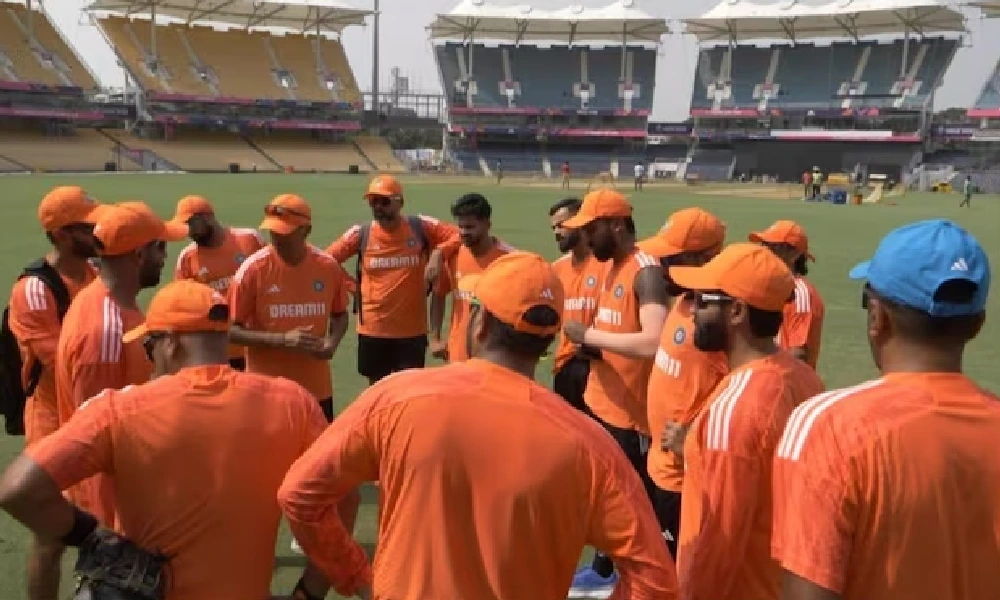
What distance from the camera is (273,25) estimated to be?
75.9 meters

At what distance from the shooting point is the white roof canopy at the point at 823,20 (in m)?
64.9

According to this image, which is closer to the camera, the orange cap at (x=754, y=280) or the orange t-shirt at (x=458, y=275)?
the orange cap at (x=754, y=280)

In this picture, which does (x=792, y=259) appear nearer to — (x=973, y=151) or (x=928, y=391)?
(x=928, y=391)

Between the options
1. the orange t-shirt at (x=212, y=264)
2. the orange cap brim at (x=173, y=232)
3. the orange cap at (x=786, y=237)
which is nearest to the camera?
the orange cap brim at (x=173, y=232)

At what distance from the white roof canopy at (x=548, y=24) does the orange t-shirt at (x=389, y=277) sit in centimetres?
7269

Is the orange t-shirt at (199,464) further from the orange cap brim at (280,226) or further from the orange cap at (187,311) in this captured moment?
the orange cap brim at (280,226)

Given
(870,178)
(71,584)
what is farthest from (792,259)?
(870,178)

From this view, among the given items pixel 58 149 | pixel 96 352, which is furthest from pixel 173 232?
pixel 58 149

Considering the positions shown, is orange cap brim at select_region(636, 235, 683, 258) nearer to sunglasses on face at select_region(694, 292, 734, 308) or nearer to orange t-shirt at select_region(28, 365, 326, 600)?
sunglasses on face at select_region(694, 292, 734, 308)

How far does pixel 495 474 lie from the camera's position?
87.0 inches

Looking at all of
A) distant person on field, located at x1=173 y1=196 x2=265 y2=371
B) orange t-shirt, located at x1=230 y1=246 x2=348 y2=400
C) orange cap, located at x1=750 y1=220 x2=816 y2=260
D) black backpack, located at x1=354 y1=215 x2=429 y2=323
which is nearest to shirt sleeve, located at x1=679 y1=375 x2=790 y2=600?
orange cap, located at x1=750 y1=220 x2=816 y2=260

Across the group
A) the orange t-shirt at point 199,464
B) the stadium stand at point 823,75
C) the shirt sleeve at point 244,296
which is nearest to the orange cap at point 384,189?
the shirt sleeve at point 244,296

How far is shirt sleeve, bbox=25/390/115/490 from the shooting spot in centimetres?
238

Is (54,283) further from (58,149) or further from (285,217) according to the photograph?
(58,149)
